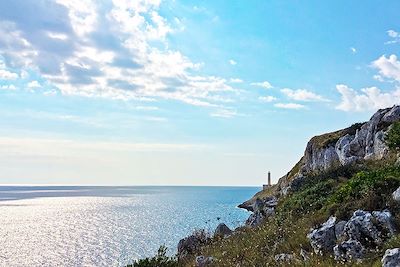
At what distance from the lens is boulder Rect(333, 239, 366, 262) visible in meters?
11.2

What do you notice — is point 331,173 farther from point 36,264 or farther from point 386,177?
point 36,264

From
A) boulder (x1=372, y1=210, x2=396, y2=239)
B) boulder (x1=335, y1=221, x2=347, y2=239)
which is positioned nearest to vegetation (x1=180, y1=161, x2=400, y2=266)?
boulder (x1=372, y1=210, x2=396, y2=239)

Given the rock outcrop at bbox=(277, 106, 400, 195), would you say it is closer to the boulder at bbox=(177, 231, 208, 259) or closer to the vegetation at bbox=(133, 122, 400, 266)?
the boulder at bbox=(177, 231, 208, 259)

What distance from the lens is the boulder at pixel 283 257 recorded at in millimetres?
12238

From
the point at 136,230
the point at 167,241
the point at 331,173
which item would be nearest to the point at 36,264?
the point at 167,241

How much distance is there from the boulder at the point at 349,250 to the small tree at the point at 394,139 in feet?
48.9

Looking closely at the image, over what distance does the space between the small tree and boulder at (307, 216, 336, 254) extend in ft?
44.7

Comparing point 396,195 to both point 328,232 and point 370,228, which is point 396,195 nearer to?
point 370,228

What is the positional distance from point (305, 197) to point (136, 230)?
2306 inches

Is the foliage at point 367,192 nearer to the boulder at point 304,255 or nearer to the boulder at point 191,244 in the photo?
the boulder at point 304,255

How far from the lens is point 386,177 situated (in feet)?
51.3

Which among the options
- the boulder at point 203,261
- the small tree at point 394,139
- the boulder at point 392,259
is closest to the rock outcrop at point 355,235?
the boulder at point 392,259

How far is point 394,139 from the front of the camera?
25125 millimetres

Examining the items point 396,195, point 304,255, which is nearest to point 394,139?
point 396,195
